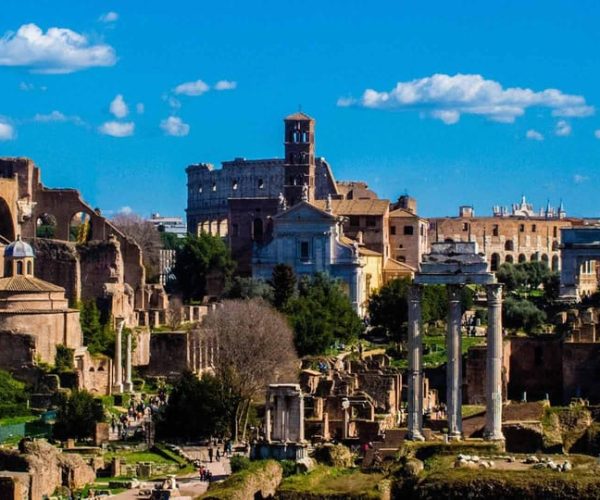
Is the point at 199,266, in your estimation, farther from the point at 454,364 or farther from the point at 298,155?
the point at 454,364

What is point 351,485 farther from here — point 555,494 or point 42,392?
point 42,392

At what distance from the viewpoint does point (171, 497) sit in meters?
39.4

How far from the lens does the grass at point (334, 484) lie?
110 feet

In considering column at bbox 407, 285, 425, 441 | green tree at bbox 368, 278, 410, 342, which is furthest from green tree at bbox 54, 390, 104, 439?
green tree at bbox 368, 278, 410, 342

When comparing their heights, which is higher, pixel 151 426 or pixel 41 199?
pixel 41 199

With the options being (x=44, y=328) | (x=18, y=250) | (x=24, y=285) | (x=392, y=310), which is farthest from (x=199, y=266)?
(x=44, y=328)

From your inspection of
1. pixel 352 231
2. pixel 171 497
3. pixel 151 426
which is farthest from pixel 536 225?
pixel 171 497

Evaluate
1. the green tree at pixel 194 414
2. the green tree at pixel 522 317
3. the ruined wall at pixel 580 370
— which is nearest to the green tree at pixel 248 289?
the green tree at pixel 522 317

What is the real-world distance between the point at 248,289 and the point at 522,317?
38.6ft

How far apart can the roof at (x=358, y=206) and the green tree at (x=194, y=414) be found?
4444cm

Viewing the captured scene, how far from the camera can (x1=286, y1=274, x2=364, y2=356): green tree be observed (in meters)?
69.5

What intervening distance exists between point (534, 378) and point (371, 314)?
60.4ft

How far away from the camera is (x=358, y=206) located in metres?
99.1

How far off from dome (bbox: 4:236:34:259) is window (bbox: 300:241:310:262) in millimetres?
27940
